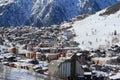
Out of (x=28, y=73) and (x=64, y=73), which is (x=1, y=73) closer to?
(x=28, y=73)

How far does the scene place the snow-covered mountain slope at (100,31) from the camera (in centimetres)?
11169

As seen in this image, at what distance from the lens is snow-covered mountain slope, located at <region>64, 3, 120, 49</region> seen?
366ft

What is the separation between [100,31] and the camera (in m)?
135

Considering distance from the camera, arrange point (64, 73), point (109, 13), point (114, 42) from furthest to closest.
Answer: point (109, 13)
point (114, 42)
point (64, 73)

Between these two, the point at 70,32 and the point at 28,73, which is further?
the point at 70,32

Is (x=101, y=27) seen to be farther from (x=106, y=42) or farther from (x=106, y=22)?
(x=106, y=42)

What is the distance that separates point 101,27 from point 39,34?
68.6ft

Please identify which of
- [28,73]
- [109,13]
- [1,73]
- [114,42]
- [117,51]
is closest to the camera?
[1,73]

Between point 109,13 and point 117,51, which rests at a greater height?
point 109,13

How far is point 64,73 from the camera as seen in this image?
52.4 feet

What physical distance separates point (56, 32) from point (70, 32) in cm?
1431

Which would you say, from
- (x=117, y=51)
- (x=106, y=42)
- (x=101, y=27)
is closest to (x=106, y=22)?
(x=101, y=27)

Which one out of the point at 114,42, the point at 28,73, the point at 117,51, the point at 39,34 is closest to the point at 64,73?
the point at 28,73

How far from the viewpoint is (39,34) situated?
486 ft
